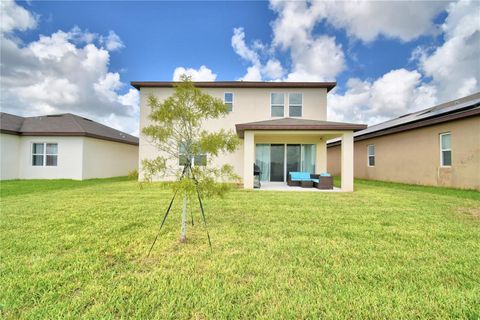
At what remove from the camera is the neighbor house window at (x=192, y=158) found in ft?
13.2

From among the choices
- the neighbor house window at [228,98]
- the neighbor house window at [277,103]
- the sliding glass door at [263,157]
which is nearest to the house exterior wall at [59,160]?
the neighbor house window at [228,98]

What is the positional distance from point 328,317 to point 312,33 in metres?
16.3

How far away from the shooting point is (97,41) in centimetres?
1434

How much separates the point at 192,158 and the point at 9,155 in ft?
54.1

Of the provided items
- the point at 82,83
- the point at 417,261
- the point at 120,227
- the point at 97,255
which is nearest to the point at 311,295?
the point at 417,261

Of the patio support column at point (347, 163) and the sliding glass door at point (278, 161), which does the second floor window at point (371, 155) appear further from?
the sliding glass door at point (278, 161)

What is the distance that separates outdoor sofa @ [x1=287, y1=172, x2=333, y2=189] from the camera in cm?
1070

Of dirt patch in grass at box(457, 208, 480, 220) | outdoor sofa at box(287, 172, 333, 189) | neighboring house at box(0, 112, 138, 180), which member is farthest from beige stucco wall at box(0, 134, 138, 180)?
dirt patch in grass at box(457, 208, 480, 220)

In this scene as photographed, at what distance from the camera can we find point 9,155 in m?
13.5

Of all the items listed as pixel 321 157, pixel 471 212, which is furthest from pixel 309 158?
pixel 471 212

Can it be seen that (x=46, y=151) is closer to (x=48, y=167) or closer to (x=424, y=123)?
(x=48, y=167)

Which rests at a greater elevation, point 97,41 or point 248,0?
point 248,0

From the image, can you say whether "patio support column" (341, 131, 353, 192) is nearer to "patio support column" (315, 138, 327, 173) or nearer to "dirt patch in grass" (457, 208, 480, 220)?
"patio support column" (315, 138, 327, 173)

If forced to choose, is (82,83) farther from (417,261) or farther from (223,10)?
(417,261)
